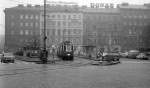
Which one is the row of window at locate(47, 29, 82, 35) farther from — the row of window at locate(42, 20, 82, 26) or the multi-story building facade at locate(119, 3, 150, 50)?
the multi-story building facade at locate(119, 3, 150, 50)

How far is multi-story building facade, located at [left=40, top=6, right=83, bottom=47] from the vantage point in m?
84.2

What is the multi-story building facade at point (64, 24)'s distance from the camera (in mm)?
84250

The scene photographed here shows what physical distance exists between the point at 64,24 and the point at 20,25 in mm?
15125

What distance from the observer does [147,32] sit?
7750 cm

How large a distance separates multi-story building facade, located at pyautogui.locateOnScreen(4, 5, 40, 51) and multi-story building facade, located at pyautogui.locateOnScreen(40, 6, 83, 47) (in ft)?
10.1

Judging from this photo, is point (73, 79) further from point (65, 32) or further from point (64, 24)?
point (64, 24)

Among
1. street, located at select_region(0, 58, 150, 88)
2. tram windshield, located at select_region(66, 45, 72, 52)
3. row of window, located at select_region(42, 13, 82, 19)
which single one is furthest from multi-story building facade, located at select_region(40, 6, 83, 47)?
street, located at select_region(0, 58, 150, 88)

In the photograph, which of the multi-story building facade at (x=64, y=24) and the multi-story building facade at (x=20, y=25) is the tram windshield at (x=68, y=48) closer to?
the multi-story building facade at (x=64, y=24)

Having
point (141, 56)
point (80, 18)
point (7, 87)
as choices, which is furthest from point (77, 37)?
point (7, 87)

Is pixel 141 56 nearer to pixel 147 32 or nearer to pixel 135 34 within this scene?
pixel 147 32

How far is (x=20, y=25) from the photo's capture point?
86.0 m

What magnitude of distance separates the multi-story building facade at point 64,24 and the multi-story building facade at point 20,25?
308 cm

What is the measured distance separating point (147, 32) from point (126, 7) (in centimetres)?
1457

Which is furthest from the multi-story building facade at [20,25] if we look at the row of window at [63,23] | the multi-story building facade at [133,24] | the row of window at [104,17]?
the multi-story building facade at [133,24]
